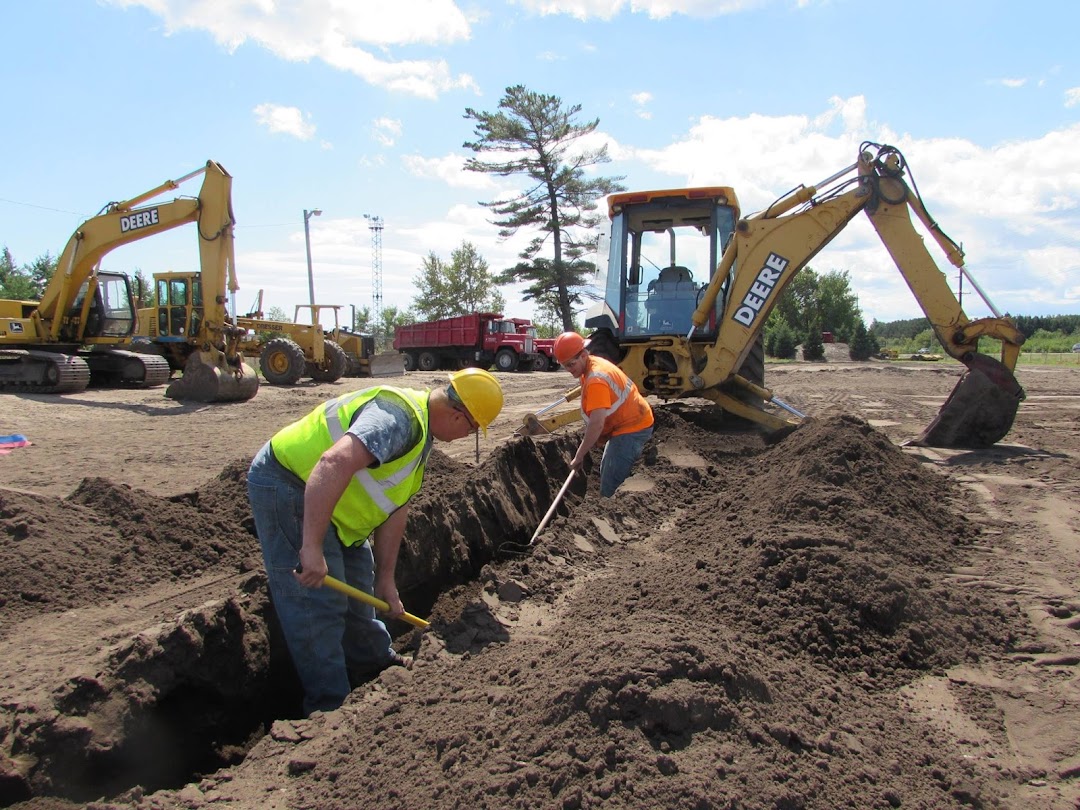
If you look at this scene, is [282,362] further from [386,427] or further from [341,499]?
[386,427]

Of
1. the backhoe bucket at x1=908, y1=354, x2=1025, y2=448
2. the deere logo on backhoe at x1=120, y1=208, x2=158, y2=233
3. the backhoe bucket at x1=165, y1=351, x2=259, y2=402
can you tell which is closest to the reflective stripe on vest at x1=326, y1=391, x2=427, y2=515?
the backhoe bucket at x1=908, y1=354, x2=1025, y2=448

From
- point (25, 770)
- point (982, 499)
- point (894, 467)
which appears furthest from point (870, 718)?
point (982, 499)

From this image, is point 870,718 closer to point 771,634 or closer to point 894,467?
point 771,634

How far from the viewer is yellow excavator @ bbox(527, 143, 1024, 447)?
27.5 feet

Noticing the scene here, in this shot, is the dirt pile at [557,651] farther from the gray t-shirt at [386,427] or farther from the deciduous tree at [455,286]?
the deciduous tree at [455,286]

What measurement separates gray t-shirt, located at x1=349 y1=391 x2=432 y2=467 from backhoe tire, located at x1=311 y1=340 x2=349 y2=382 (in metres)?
17.3

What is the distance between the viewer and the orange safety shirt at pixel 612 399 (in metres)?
5.86

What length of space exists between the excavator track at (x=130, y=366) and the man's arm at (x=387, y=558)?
13.9 m

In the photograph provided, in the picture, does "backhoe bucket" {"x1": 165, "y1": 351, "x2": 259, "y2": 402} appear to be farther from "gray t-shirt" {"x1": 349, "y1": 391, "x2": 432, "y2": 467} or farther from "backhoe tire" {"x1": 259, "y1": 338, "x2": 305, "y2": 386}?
"gray t-shirt" {"x1": 349, "y1": 391, "x2": 432, "y2": 467}

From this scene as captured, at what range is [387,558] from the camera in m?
3.83

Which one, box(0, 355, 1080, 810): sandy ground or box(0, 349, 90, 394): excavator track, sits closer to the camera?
box(0, 355, 1080, 810): sandy ground

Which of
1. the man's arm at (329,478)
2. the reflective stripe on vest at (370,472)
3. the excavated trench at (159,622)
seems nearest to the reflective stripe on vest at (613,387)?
the excavated trench at (159,622)

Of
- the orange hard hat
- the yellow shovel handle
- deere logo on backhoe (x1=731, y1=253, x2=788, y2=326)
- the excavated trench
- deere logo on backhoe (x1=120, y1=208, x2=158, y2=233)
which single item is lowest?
the excavated trench

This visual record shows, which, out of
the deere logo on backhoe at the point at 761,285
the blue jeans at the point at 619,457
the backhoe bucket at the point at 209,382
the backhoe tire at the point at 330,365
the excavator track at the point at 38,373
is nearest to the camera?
the blue jeans at the point at 619,457
